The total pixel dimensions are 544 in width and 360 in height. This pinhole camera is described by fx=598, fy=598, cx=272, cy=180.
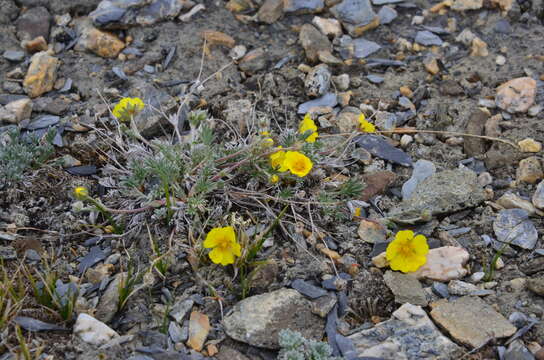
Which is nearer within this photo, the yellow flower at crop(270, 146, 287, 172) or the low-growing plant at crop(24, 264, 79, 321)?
the low-growing plant at crop(24, 264, 79, 321)

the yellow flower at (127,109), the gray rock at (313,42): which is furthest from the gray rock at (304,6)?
the yellow flower at (127,109)

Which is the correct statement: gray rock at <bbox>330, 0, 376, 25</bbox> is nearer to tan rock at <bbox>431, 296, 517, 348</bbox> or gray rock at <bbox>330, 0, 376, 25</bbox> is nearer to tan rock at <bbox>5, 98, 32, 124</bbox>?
tan rock at <bbox>5, 98, 32, 124</bbox>

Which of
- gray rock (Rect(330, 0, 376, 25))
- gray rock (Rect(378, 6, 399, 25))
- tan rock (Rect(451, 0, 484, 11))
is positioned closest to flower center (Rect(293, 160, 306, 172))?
gray rock (Rect(330, 0, 376, 25))

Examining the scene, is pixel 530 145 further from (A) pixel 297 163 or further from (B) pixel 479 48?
(A) pixel 297 163

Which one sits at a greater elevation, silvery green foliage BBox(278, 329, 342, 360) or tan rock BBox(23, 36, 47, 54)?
tan rock BBox(23, 36, 47, 54)

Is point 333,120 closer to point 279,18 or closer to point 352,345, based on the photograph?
point 279,18

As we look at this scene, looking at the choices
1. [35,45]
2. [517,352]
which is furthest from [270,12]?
[517,352]
